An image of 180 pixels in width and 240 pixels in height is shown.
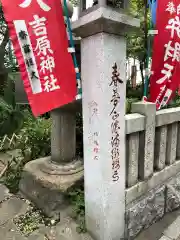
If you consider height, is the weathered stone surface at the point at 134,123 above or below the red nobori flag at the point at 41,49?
below

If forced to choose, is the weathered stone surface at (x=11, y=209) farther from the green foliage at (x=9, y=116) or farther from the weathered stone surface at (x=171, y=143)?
the weathered stone surface at (x=171, y=143)

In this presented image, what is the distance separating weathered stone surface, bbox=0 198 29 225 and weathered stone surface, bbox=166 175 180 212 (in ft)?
7.59

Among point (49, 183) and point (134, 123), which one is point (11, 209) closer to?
point (49, 183)

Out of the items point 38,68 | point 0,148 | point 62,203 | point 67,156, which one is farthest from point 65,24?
point 0,148

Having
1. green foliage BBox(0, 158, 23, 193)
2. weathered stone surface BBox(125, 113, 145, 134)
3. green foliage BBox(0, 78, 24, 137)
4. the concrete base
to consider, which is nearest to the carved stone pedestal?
the concrete base

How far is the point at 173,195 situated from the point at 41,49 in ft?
10.2

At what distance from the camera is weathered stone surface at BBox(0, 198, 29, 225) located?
10.1ft

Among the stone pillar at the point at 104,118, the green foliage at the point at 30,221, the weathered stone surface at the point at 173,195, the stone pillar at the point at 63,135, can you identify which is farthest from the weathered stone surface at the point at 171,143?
the green foliage at the point at 30,221

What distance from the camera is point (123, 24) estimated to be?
227cm

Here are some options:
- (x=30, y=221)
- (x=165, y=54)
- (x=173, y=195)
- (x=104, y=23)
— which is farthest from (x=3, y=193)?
(x=165, y=54)

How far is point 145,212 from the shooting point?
122 inches

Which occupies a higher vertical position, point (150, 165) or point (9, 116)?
point (9, 116)

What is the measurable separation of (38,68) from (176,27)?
202 cm

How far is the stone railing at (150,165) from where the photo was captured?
288 centimetres
